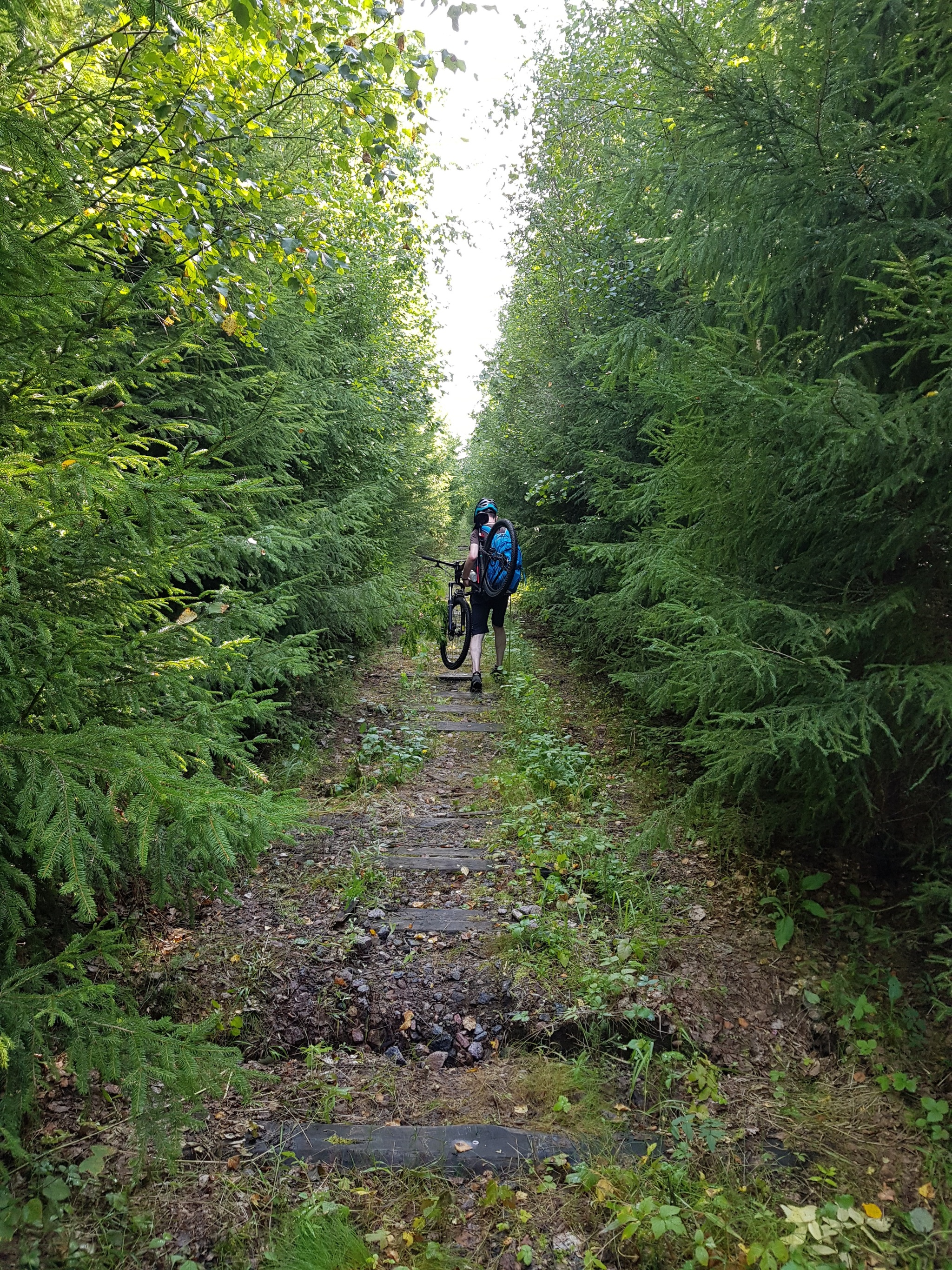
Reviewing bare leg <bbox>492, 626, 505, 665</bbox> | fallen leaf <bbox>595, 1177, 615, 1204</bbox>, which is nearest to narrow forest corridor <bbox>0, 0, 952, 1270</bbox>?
fallen leaf <bbox>595, 1177, 615, 1204</bbox>

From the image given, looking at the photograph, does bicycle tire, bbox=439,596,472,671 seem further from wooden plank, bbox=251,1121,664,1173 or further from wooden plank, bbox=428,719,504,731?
wooden plank, bbox=251,1121,664,1173

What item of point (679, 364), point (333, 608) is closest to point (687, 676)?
point (679, 364)

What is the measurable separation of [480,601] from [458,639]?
3.41 metres

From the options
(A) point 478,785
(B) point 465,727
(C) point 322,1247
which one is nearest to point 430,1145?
(C) point 322,1247

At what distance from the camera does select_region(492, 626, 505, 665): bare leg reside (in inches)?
377

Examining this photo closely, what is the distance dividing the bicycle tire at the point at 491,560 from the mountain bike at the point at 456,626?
4.24 ft

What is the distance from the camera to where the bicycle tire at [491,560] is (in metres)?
8.55

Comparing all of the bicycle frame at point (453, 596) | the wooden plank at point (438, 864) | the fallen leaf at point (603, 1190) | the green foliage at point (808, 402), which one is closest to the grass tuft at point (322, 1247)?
the fallen leaf at point (603, 1190)

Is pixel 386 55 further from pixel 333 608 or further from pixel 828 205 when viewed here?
pixel 333 608

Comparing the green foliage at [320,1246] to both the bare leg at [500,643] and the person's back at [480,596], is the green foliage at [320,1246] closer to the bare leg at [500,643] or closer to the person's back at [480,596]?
the person's back at [480,596]

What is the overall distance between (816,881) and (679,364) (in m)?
3.52

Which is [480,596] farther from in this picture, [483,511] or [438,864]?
[438,864]

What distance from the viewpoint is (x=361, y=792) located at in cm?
621

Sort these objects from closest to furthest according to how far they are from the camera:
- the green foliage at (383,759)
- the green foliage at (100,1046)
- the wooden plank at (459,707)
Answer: the green foliage at (100,1046) → the green foliage at (383,759) → the wooden plank at (459,707)
